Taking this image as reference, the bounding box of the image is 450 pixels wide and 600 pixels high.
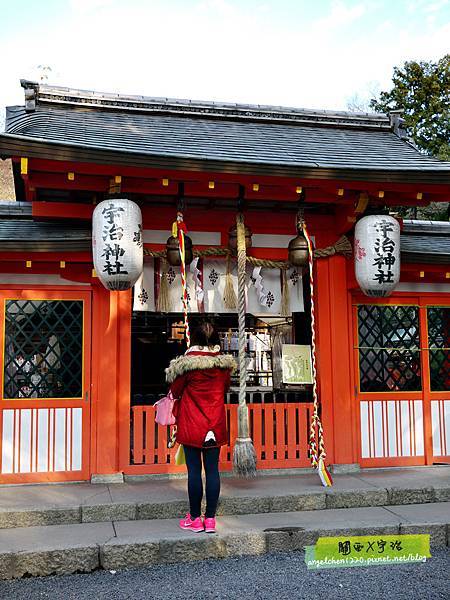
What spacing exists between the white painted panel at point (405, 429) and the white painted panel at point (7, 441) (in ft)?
16.5

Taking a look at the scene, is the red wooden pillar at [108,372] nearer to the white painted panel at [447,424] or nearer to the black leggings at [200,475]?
the black leggings at [200,475]

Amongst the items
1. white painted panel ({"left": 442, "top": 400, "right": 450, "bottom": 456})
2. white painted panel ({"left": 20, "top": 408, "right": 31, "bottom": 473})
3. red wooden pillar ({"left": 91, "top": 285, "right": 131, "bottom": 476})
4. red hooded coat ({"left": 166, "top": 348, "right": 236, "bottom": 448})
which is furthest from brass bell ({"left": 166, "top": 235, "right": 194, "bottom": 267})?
white painted panel ({"left": 442, "top": 400, "right": 450, "bottom": 456})

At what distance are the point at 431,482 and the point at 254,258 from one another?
3.43m

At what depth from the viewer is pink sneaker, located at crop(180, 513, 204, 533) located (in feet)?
Answer: 17.1

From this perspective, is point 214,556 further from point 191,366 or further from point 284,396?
point 284,396

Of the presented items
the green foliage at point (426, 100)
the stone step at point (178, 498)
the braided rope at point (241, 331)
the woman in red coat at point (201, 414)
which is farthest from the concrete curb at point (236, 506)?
the green foliage at point (426, 100)

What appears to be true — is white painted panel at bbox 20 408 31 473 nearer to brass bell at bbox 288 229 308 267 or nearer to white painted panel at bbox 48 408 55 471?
white painted panel at bbox 48 408 55 471

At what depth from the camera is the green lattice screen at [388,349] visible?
764 centimetres

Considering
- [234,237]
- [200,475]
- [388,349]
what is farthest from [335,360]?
[200,475]

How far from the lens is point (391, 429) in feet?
24.8

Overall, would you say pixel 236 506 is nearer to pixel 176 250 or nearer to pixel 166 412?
pixel 166 412

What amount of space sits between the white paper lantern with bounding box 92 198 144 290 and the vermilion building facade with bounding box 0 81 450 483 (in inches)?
13.6

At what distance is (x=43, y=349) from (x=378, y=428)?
14.7ft

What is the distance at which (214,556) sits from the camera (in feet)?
16.5
